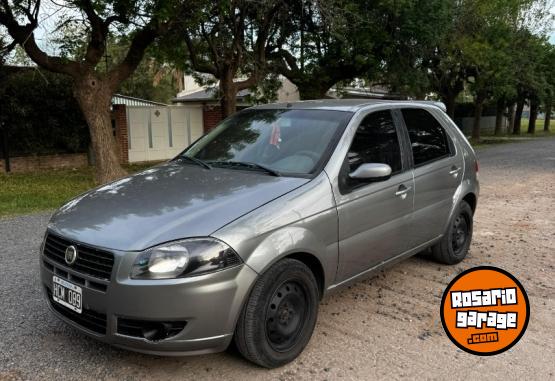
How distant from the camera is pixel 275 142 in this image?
163 inches

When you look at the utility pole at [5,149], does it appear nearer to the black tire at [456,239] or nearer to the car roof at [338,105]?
the car roof at [338,105]

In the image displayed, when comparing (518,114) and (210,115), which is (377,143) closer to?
(210,115)

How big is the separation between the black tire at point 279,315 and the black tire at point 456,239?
2239mm

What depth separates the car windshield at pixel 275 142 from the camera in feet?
12.7

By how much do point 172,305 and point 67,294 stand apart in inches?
31.5

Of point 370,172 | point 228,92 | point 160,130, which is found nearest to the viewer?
point 370,172

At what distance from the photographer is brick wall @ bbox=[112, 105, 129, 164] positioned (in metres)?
16.7

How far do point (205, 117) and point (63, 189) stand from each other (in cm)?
904

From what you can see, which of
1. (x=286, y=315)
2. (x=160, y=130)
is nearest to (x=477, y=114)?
(x=160, y=130)

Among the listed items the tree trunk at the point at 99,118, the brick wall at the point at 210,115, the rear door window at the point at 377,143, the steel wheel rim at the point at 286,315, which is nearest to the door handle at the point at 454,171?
the rear door window at the point at 377,143

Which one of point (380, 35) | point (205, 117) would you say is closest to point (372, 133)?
point (380, 35)

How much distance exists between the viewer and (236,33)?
14.0 metres

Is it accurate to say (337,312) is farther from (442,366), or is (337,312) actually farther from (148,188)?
(148,188)

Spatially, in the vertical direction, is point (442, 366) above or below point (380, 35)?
below
